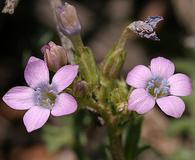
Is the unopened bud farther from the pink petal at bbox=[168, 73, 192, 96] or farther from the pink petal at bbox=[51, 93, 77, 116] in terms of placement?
the pink petal at bbox=[51, 93, 77, 116]

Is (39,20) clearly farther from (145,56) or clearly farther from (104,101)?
(104,101)

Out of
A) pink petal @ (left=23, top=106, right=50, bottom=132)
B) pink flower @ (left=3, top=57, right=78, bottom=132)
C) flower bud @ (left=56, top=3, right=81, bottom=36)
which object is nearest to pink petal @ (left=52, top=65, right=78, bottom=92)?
pink flower @ (left=3, top=57, right=78, bottom=132)

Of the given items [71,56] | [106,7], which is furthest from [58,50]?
[106,7]

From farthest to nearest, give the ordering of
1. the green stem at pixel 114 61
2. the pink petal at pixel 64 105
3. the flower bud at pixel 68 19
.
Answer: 1. the green stem at pixel 114 61
2. the flower bud at pixel 68 19
3. the pink petal at pixel 64 105

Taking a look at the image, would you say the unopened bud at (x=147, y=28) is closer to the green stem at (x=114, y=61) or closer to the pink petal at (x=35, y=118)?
the green stem at (x=114, y=61)

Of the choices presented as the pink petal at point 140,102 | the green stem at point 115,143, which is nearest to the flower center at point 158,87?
the pink petal at point 140,102

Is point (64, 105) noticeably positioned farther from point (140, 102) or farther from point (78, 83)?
point (140, 102)

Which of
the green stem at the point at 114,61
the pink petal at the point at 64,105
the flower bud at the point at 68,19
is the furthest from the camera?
the green stem at the point at 114,61
